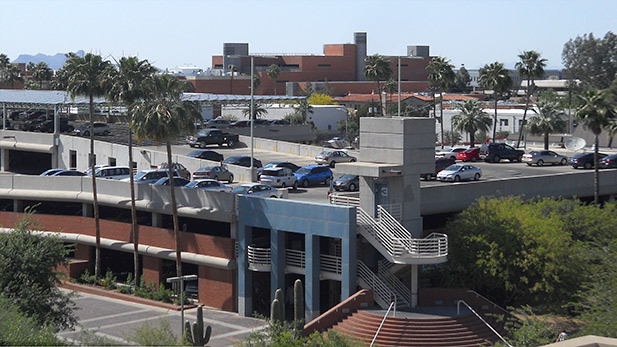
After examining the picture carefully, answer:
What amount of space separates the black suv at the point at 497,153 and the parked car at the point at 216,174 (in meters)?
22.9

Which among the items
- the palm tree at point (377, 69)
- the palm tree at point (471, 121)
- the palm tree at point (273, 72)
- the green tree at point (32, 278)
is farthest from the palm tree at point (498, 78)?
the palm tree at point (273, 72)

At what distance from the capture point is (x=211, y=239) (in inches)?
1987

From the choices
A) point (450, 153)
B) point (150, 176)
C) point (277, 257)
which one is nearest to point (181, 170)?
point (150, 176)

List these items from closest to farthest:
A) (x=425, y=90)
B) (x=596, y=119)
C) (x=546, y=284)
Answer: (x=546, y=284), (x=596, y=119), (x=425, y=90)

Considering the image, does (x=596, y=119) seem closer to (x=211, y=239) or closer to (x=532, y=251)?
(x=532, y=251)

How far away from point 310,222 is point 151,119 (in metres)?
10.2

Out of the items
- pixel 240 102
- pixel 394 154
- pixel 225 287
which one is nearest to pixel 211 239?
pixel 225 287

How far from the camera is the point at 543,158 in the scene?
7325cm

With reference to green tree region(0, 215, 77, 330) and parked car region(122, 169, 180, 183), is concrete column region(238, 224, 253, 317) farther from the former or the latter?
parked car region(122, 169, 180, 183)

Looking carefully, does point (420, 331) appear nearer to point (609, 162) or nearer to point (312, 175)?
point (312, 175)

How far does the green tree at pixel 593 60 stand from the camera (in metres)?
177

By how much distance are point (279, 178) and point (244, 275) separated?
40.9 ft

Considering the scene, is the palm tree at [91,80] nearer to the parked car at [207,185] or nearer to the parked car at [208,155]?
the parked car at [207,185]

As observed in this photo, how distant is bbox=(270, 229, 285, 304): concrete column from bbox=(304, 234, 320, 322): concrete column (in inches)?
77.5
